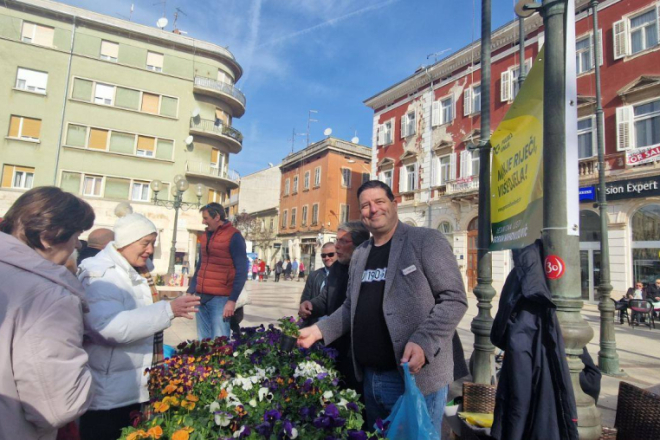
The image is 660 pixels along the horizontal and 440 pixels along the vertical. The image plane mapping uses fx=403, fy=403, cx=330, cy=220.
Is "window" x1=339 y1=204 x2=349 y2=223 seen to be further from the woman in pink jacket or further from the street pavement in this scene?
the woman in pink jacket

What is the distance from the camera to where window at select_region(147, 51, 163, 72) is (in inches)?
1060

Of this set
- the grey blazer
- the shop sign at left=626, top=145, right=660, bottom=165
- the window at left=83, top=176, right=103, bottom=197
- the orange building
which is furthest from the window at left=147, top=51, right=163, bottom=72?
the grey blazer

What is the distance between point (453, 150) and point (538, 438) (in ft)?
69.9

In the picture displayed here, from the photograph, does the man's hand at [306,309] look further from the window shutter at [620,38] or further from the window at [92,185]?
the window at [92,185]

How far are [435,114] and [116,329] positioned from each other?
23682mm

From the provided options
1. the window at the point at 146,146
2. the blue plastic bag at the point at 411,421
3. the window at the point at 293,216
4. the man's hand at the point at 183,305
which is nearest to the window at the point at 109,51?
the window at the point at 146,146

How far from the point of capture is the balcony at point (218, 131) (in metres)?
27.5

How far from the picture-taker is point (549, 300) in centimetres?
232

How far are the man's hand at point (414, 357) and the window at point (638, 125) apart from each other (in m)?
17.0

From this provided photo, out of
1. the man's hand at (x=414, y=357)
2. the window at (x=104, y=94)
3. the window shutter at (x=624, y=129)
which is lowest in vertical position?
the man's hand at (x=414, y=357)

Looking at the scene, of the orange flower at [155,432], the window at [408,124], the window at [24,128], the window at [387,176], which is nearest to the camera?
the orange flower at [155,432]

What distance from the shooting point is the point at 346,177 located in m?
36.0

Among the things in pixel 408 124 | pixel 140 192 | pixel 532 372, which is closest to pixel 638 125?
pixel 408 124

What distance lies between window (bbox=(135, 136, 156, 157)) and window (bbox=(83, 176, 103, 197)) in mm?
2928
